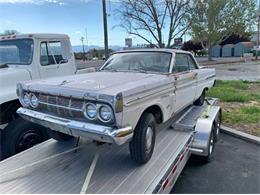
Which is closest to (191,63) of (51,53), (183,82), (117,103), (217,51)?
(183,82)

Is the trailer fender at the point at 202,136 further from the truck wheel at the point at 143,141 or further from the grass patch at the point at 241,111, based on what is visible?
the grass patch at the point at 241,111

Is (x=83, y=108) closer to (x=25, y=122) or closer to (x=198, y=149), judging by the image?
(x=25, y=122)

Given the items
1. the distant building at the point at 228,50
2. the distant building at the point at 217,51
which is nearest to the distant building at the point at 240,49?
the distant building at the point at 228,50

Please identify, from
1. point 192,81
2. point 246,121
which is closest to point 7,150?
point 192,81

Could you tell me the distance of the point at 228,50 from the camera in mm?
54562

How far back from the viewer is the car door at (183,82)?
4305 mm

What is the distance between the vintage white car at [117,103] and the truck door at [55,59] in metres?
1.65

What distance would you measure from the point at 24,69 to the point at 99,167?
2.87 metres

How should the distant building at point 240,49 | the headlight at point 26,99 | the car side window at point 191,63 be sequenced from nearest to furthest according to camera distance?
the headlight at point 26,99, the car side window at point 191,63, the distant building at point 240,49

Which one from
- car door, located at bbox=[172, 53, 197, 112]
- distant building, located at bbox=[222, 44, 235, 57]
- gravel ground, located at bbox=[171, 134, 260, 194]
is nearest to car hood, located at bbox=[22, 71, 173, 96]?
car door, located at bbox=[172, 53, 197, 112]

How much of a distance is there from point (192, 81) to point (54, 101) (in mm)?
2748

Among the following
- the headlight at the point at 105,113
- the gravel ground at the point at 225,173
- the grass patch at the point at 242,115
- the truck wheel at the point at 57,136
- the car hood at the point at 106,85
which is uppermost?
the car hood at the point at 106,85

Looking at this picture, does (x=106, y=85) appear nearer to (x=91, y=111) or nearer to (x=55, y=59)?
(x=91, y=111)

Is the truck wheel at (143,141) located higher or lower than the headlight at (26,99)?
lower
